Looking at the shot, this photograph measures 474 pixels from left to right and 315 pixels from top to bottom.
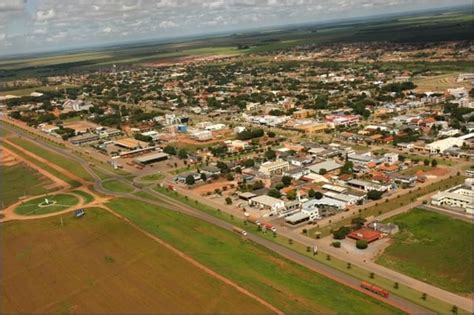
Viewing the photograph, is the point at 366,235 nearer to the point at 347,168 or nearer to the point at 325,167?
the point at 347,168

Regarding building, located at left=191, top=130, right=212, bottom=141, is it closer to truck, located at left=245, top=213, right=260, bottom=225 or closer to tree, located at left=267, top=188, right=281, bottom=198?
tree, located at left=267, top=188, right=281, bottom=198

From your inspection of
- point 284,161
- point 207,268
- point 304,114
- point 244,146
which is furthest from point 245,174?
point 304,114

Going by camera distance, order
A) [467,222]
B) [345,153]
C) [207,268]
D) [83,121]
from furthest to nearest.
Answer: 1. [83,121]
2. [345,153]
3. [467,222]
4. [207,268]

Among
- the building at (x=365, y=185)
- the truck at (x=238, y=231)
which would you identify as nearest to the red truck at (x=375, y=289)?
the truck at (x=238, y=231)

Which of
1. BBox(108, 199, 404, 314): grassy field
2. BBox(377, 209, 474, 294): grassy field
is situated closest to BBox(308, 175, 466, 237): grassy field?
BBox(377, 209, 474, 294): grassy field

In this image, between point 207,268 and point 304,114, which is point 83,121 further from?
point 207,268

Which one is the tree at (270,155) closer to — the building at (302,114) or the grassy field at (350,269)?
the grassy field at (350,269)
